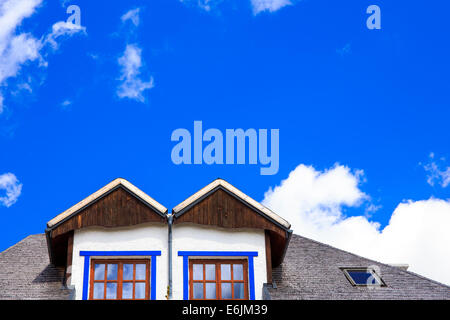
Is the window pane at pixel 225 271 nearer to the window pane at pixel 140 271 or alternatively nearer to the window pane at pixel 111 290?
the window pane at pixel 140 271

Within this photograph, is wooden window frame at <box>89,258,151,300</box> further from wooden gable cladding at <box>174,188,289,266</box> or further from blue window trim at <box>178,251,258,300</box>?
wooden gable cladding at <box>174,188,289,266</box>

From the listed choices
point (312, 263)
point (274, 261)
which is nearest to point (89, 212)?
point (274, 261)

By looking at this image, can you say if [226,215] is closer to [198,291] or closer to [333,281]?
[198,291]

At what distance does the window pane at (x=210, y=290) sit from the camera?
17.6 meters

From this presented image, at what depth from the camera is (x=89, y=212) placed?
18406mm

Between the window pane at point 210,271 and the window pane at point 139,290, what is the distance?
165 centimetres

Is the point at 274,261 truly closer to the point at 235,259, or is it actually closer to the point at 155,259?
the point at 235,259

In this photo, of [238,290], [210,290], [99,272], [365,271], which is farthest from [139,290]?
[365,271]

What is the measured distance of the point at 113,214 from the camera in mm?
18422

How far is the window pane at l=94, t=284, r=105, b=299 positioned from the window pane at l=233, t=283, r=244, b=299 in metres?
3.36

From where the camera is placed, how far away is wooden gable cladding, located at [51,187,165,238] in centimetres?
1828

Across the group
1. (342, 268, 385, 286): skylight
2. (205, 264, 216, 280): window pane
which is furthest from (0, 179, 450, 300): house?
(342, 268, 385, 286): skylight

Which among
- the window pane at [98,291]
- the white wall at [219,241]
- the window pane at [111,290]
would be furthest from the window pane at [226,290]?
the window pane at [98,291]

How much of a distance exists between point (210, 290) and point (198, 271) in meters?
0.64
